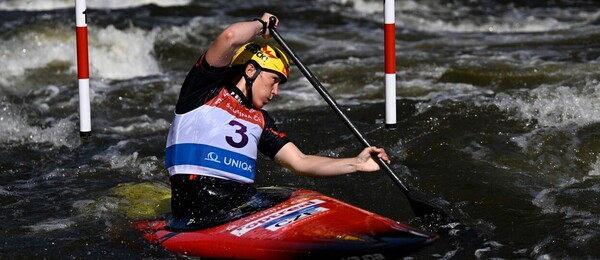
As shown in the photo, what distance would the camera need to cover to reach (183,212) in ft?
16.0

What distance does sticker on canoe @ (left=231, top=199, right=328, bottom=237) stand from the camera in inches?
181

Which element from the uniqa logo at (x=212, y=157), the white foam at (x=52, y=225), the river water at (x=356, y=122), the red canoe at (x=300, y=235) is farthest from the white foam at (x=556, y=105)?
the white foam at (x=52, y=225)

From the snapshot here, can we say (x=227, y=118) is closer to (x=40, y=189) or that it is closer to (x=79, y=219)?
(x=79, y=219)

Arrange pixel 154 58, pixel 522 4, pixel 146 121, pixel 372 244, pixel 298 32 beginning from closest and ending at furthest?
pixel 372 244 → pixel 146 121 → pixel 154 58 → pixel 298 32 → pixel 522 4

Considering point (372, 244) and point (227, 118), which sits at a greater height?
point (227, 118)

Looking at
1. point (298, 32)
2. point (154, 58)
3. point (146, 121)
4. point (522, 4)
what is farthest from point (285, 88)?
point (522, 4)

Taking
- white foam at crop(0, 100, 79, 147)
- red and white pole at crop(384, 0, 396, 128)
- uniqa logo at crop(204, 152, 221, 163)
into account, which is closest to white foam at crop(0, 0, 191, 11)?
white foam at crop(0, 100, 79, 147)

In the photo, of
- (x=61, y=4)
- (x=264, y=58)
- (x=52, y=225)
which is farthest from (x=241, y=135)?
(x=61, y=4)

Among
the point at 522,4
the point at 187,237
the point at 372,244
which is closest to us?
the point at 372,244

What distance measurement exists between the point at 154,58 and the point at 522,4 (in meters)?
6.78

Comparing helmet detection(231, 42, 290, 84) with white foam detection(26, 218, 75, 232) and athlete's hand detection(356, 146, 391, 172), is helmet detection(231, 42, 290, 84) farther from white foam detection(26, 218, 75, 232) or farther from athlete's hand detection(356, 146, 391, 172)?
white foam detection(26, 218, 75, 232)

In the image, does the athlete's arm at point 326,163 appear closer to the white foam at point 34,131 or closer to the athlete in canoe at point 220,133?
the athlete in canoe at point 220,133

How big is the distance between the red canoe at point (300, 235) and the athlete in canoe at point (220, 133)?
11 centimetres

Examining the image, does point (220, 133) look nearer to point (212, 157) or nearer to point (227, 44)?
point (212, 157)
